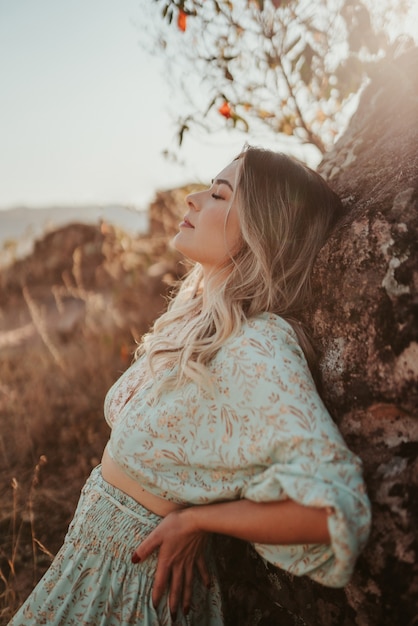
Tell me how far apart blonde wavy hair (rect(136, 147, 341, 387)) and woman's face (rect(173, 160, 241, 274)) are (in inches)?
1.6

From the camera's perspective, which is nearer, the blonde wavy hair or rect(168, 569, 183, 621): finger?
rect(168, 569, 183, 621): finger

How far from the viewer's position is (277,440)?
4.14 ft

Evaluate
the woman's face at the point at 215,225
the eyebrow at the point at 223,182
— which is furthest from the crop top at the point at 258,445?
the eyebrow at the point at 223,182

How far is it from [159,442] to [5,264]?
1095cm

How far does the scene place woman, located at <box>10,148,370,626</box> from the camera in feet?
4.05

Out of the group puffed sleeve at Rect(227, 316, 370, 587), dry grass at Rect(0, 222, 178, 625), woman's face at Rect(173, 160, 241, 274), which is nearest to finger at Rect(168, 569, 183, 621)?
puffed sleeve at Rect(227, 316, 370, 587)

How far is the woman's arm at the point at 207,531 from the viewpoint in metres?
1.21

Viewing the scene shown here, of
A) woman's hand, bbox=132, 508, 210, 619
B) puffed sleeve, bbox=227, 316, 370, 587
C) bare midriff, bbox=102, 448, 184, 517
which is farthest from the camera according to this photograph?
bare midriff, bbox=102, 448, 184, 517

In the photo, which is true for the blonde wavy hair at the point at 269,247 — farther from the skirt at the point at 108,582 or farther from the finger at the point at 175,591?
the finger at the point at 175,591

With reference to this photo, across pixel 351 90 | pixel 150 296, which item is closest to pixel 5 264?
pixel 150 296

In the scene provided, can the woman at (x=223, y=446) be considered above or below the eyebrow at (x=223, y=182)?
below

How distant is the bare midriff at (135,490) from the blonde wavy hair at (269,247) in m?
0.38

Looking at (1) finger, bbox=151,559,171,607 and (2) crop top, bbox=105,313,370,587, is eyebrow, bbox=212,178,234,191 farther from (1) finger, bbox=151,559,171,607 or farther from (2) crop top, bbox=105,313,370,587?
(1) finger, bbox=151,559,171,607

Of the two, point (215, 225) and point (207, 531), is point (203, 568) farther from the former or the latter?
point (215, 225)
